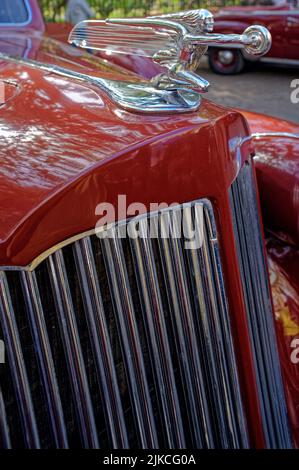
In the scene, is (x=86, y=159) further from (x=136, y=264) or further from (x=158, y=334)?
(x=158, y=334)

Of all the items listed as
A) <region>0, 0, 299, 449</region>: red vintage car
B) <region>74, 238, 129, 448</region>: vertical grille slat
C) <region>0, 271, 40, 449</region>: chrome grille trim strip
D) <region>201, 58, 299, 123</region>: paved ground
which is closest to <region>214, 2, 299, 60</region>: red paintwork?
<region>201, 58, 299, 123</region>: paved ground

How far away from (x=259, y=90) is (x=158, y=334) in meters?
8.09

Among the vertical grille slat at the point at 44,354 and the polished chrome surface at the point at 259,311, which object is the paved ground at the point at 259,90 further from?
the vertical grille slat at the point at 44,354

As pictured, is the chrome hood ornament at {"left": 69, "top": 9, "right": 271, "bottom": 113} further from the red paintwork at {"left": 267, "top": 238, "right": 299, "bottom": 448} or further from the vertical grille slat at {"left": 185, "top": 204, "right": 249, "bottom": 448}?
the red paintwork at {"left": 267, "top": 238, "right": 299, "bottom": 448}

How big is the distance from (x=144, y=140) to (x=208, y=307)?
0.43 metres

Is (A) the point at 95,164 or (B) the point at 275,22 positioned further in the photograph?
(B) the point at 275,22

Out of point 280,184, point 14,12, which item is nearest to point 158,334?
point 280,184

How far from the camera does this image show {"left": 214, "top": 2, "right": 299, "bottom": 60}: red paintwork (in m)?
8.93

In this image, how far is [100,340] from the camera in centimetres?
126

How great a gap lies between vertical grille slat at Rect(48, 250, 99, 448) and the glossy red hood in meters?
0.06

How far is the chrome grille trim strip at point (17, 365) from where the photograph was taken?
3.71 feet

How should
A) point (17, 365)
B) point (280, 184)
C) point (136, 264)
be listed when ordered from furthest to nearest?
point (280, 184), point (136, 264), point (17, 365)

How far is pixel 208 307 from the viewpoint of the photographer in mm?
1455

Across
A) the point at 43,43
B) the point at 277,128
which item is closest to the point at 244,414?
the point at 277,128
